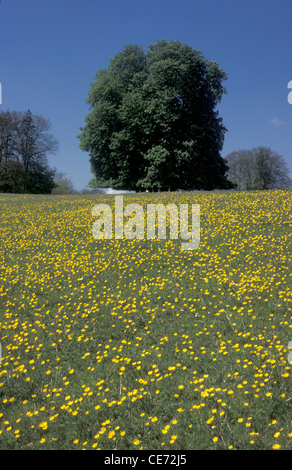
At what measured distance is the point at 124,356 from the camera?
644cm

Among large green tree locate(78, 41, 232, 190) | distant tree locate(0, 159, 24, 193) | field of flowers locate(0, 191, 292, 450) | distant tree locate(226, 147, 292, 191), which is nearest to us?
field of flowers locate(0, 191, 292, 450)

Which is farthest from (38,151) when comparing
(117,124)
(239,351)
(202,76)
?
(239,351)

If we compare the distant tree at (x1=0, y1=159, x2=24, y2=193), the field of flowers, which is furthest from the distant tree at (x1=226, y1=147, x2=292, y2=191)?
the field of flowers

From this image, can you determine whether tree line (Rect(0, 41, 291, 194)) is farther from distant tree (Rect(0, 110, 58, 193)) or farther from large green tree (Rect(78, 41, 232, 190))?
distant tree (Rect(0, 110, 58, 193))

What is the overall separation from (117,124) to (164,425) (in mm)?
33975

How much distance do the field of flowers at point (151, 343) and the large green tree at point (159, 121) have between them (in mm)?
21298

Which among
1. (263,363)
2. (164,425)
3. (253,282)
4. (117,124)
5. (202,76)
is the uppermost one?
(202,76)

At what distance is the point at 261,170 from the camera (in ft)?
202

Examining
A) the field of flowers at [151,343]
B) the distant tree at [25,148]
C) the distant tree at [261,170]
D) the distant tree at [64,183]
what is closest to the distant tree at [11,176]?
the distant tree at [25,148]

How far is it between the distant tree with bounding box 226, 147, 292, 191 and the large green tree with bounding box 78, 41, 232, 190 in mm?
27507

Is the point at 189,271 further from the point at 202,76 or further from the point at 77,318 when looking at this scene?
the point at 202,76

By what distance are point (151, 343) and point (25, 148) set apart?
53.9 m

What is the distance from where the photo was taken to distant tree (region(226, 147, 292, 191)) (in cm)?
6078

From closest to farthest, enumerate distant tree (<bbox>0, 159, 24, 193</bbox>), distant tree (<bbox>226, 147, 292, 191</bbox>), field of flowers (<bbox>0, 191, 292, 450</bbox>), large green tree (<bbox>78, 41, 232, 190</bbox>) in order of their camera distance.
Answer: field of flowers (<bbox>0, 191, 292, 450</bbox>) < large green tree (<bbox>78, 41, 232, 190</bbox>) < distant tree (<bbox>0, 159, 24, 193</bbox>) < distant tree (<bbox>226, 147, 292, 191</bbox>)
